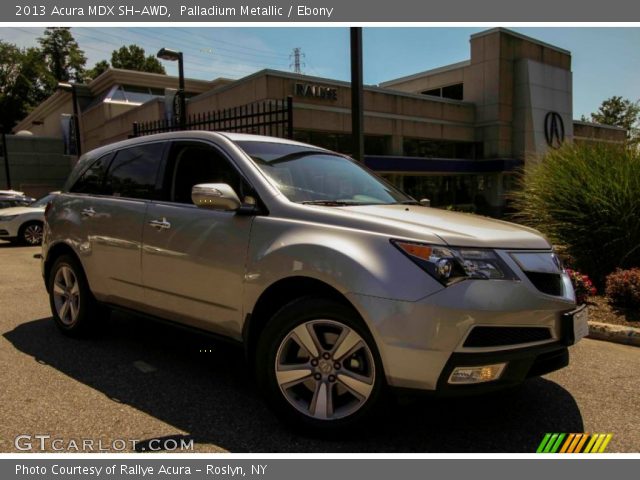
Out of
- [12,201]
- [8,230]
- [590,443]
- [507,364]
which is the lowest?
[590,443]

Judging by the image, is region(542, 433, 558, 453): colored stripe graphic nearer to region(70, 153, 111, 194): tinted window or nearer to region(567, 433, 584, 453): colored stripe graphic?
region(567, 433, 584, 453): colored stripe graphic

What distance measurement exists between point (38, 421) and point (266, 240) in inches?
70.6

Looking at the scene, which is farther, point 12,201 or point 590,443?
point 12,201

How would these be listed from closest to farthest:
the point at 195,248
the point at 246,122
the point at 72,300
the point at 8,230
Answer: the point at 195,248 < the point at 72,300 < the point at 246,122 < the point at 8,230

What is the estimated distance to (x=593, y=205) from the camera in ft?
23.2

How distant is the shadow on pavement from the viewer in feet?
10.0

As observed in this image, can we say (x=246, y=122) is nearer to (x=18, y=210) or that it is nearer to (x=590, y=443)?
(x=590, y=443)

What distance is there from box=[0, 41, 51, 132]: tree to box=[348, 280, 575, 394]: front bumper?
69043 millimetres

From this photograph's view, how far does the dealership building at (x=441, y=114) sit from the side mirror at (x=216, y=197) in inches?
688

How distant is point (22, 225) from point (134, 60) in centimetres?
6068

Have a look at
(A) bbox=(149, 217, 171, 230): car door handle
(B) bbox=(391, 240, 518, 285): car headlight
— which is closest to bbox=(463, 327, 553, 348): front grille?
(B) bbox=(391, 240, 518, 285): car headlight

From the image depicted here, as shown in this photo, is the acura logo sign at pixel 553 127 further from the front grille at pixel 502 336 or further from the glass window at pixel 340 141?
the front grille at pixel 502 336

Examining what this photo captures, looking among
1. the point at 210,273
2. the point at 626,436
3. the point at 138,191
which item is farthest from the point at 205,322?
the point at 626,436

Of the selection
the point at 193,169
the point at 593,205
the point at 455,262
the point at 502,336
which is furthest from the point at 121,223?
the point at 593,205
